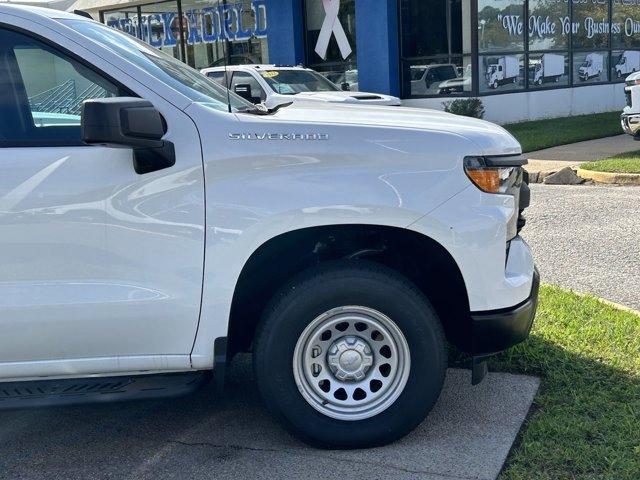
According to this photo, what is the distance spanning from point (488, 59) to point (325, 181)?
1700 cm

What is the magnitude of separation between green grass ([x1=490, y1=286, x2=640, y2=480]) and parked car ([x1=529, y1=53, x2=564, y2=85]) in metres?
16.1

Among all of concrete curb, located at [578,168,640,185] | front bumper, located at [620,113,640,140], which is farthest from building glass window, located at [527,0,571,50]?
concrete curb, located at [578,168,640,185]

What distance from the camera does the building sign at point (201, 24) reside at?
23.4m

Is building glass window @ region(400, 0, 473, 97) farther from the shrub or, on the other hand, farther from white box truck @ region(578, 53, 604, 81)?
white box truck @ region(578, 53, 604, 81)

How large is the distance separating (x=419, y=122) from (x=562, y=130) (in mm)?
13910

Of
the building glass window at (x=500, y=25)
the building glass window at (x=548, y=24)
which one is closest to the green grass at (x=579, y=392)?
the building glass window at (x=500, y=25)

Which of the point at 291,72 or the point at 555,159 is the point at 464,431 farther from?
the point at 291,72

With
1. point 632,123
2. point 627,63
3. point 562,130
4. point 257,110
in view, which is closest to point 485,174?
point 257,110

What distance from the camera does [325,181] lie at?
3.43m

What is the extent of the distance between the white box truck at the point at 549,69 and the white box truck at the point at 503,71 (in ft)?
2.62

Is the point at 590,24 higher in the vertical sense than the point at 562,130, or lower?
higher

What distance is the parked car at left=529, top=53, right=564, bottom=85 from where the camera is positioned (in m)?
20.6

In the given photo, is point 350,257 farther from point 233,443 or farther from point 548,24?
point 548,24

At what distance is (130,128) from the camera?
3166 mm
